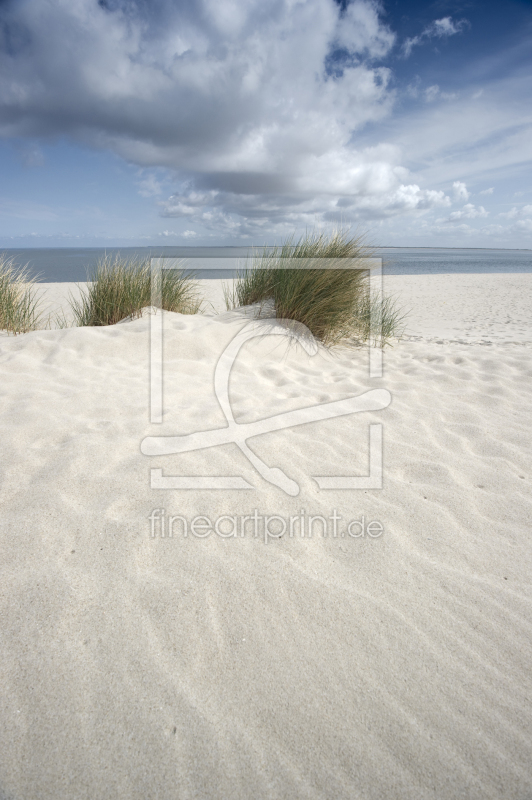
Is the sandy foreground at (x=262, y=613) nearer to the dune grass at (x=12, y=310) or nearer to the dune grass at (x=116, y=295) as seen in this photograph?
the dune grass at (x=116, y=295)

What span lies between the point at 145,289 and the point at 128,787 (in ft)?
14.4

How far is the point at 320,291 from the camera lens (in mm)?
4352

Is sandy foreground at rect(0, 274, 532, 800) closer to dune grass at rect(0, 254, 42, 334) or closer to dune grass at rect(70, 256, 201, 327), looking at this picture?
dune grass at rect(70, 256, 201, 327)

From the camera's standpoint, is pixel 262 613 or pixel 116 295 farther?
pixel 116 295

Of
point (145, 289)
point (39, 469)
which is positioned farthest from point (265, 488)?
point (145, 289)

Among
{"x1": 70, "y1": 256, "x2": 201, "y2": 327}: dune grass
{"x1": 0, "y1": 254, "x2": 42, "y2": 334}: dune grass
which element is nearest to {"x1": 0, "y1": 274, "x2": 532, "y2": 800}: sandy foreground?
{"x1": 70, "y1": 256, "x2": 201, "y2": 327}: dune grass

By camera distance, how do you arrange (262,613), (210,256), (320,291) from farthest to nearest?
(210,256)
(320,291)
(262,613)

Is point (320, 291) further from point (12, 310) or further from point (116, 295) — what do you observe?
point (12, 310)

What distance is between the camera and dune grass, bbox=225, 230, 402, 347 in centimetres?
433

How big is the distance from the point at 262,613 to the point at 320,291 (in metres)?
3.61

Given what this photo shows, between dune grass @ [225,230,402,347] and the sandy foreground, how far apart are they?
83.3 inches

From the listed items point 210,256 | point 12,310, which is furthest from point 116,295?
point 210,256

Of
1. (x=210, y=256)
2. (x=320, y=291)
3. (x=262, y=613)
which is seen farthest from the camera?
(x=210, y=256)

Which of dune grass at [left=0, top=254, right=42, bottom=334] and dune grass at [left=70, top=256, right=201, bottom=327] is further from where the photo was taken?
dune grass at [left=70, top=256, right=201, bottom=327]
